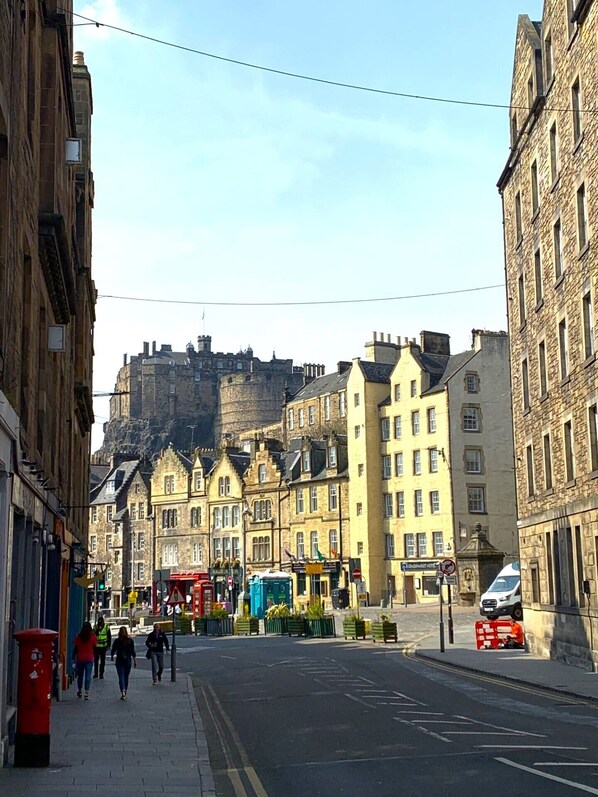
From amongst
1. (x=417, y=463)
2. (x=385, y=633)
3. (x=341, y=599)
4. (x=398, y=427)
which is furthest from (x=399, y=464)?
(x=385, y=633)

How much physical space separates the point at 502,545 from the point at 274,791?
58.9 metres

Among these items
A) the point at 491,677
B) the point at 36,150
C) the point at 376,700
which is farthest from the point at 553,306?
the point at 36,150

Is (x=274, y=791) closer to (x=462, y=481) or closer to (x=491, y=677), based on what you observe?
(x=491, y=677)

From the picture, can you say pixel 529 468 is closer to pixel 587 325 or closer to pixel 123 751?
pixel 587 325

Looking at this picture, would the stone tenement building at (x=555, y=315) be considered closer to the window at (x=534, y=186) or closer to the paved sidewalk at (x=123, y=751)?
the window at (x=534, y=186)

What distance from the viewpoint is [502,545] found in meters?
67.9

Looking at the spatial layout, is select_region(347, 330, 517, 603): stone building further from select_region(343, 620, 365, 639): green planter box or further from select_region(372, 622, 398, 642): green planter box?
select_region(372, 622, 398, 642): green planter box

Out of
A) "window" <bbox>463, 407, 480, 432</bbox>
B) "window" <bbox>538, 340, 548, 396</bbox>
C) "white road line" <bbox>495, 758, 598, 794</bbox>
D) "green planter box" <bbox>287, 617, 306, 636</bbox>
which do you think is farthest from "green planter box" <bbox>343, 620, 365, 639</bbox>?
"white road line" <bbox>495, 758, 598, 794</bbox>

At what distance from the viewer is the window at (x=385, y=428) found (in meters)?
73.3

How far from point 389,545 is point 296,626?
80.1 ft

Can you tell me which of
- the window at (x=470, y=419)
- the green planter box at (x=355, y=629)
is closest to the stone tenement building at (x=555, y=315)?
the green planter box at (x=355, y=629)

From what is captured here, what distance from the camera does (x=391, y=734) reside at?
15.0m

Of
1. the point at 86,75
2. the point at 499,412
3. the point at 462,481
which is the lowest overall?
the point at 462,481

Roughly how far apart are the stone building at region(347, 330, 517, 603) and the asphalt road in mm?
39013
